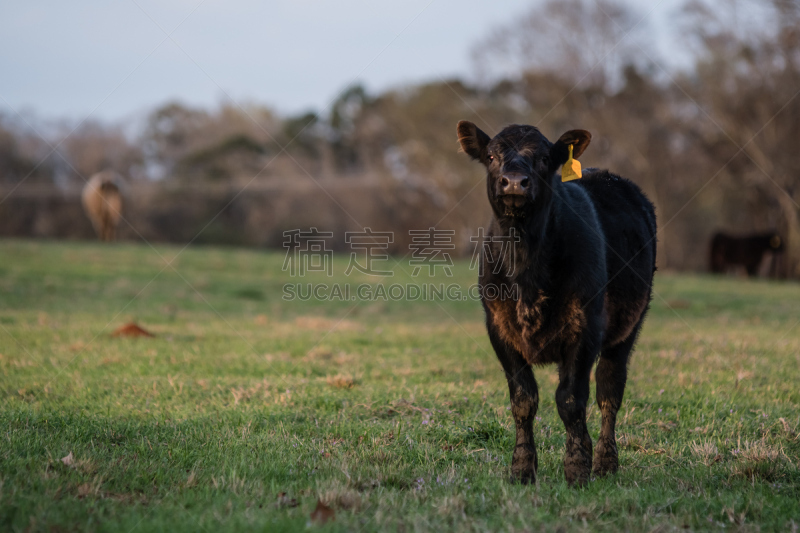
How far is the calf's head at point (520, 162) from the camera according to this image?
4.31 meters

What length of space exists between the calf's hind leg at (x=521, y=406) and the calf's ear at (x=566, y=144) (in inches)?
53.4

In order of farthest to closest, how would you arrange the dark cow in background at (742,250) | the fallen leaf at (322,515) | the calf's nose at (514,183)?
the dark cow in background at (742,250) → the calf's nose at (514,183) → the fallen leaf at (322,515)

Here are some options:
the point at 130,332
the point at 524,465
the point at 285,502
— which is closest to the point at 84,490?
the point at 285,502

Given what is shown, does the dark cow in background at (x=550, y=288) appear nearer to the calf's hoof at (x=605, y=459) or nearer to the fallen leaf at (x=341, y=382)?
the calf's hoof at (x=605, y=459)

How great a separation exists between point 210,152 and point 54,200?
10076 mm

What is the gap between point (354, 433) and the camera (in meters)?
5.03

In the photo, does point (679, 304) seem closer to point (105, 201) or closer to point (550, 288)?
point (550, 288)

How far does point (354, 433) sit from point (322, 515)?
1.65m

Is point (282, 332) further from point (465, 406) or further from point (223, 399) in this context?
point (465, 406)

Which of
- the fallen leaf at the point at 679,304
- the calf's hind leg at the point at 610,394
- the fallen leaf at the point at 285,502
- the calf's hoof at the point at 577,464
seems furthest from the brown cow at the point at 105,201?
the calf's hoof at the point at 577,464

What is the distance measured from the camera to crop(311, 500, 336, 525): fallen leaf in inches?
131

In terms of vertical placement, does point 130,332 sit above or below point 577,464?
below

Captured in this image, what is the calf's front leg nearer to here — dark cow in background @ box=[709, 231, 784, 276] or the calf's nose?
the calf's nose

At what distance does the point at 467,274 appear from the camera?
23562 mm
